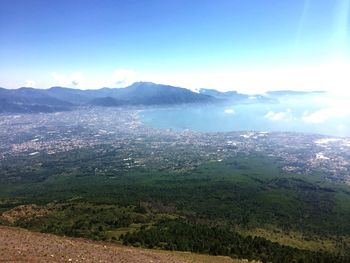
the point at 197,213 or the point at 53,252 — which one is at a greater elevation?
the point at 53,252

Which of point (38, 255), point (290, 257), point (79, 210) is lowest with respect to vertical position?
point (79, 210)

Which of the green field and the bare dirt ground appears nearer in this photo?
the bare dirt ground

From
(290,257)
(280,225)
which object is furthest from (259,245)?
(280,225)

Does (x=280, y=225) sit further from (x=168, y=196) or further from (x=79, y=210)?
(x=79, y=210)

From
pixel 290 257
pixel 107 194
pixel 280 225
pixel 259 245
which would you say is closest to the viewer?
pixel 290 257

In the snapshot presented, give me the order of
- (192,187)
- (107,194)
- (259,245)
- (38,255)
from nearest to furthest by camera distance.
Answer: (38,255) → (259,245) → (107,194) → (192,187)

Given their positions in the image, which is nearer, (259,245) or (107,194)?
(259,245)

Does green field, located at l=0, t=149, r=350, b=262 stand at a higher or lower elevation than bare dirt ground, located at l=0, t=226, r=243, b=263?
lower

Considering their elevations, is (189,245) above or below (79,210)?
above

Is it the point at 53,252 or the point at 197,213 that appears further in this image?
the point at 197,213

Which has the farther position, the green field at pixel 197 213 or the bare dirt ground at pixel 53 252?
the green field at pixel 197 213

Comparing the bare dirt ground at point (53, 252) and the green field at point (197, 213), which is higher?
the bare dirt ground at point (53, 252)
